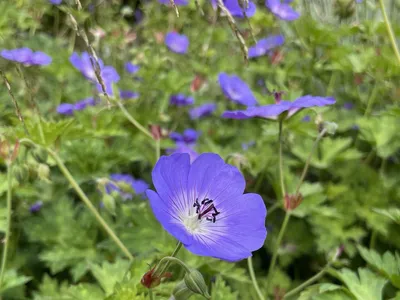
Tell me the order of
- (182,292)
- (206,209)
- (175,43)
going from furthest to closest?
(175,43)
(206,209)
(182,292)

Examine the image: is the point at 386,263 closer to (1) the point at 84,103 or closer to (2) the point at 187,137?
(2) the point at 187,137

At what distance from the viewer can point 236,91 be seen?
1920mm

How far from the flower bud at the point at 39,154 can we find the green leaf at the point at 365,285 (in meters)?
0.83

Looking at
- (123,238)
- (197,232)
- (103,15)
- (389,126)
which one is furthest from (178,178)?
(103,15)

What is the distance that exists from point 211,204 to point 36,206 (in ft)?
3.10

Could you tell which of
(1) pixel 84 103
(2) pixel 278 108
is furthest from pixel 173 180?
(1) pixel 84 103

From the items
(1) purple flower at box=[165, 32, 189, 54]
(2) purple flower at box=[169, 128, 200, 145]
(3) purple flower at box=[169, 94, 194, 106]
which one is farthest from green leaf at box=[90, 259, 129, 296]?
(1) purple flower at box=[165, 32, 189, 54]

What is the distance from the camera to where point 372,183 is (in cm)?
194

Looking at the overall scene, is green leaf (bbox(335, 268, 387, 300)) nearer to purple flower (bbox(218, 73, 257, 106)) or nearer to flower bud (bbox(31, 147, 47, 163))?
purple flower (bbox(218, 73, 257, 106))

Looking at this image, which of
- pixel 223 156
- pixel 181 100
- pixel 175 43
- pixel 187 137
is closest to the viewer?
pixel 223 156

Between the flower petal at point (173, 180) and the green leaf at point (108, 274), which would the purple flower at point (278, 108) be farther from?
the green leaf at point (108, 274)

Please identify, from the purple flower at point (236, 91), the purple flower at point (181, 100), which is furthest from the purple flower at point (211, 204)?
the purple flower at point (181, 100)

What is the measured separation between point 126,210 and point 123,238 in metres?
0.10

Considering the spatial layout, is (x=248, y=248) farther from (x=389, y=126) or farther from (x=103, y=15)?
(x=103, y=15)
